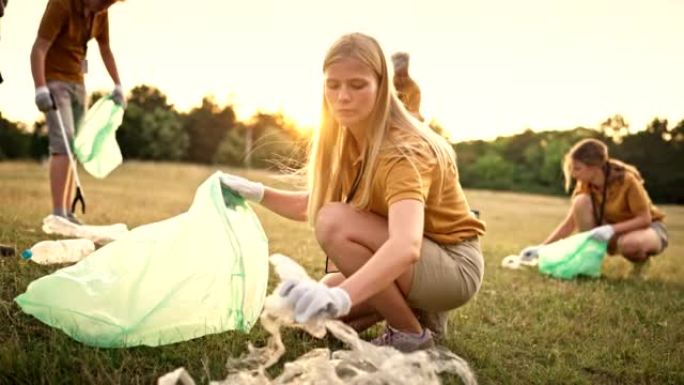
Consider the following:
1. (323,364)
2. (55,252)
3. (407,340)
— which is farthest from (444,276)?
(55,252)

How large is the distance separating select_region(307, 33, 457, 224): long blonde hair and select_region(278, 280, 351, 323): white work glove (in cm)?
62

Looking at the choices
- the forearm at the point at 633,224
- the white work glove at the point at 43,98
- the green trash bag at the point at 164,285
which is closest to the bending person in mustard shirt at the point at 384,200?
the green trash bag at the point at 164,285

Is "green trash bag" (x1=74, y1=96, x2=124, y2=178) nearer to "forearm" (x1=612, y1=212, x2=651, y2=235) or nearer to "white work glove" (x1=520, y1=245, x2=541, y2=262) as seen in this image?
"white work glove" (x1=520, y1=245, x2=541, y2=262)

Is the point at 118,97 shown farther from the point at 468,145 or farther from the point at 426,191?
the point at 468,145

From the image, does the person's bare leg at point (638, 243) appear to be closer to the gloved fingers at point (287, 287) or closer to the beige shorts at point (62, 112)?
the gloved fingers at point (287, 287)

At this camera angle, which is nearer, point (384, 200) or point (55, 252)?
point (384, 200)

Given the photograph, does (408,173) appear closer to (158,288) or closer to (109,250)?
(158,288)

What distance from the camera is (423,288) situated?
2172 mm

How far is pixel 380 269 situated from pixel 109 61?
142 inches

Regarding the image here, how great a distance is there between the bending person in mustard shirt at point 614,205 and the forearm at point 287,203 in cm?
303

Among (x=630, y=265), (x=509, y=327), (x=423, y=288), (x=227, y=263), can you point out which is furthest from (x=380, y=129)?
(x=630, y=265)

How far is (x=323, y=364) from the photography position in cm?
167

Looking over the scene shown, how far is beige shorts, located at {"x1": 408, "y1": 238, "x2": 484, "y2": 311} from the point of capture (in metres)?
2.17

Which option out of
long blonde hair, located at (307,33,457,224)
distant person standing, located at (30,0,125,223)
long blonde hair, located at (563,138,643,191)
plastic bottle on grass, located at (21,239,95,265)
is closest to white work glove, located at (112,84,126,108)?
distant person standing, located at (30,0,125,223)
